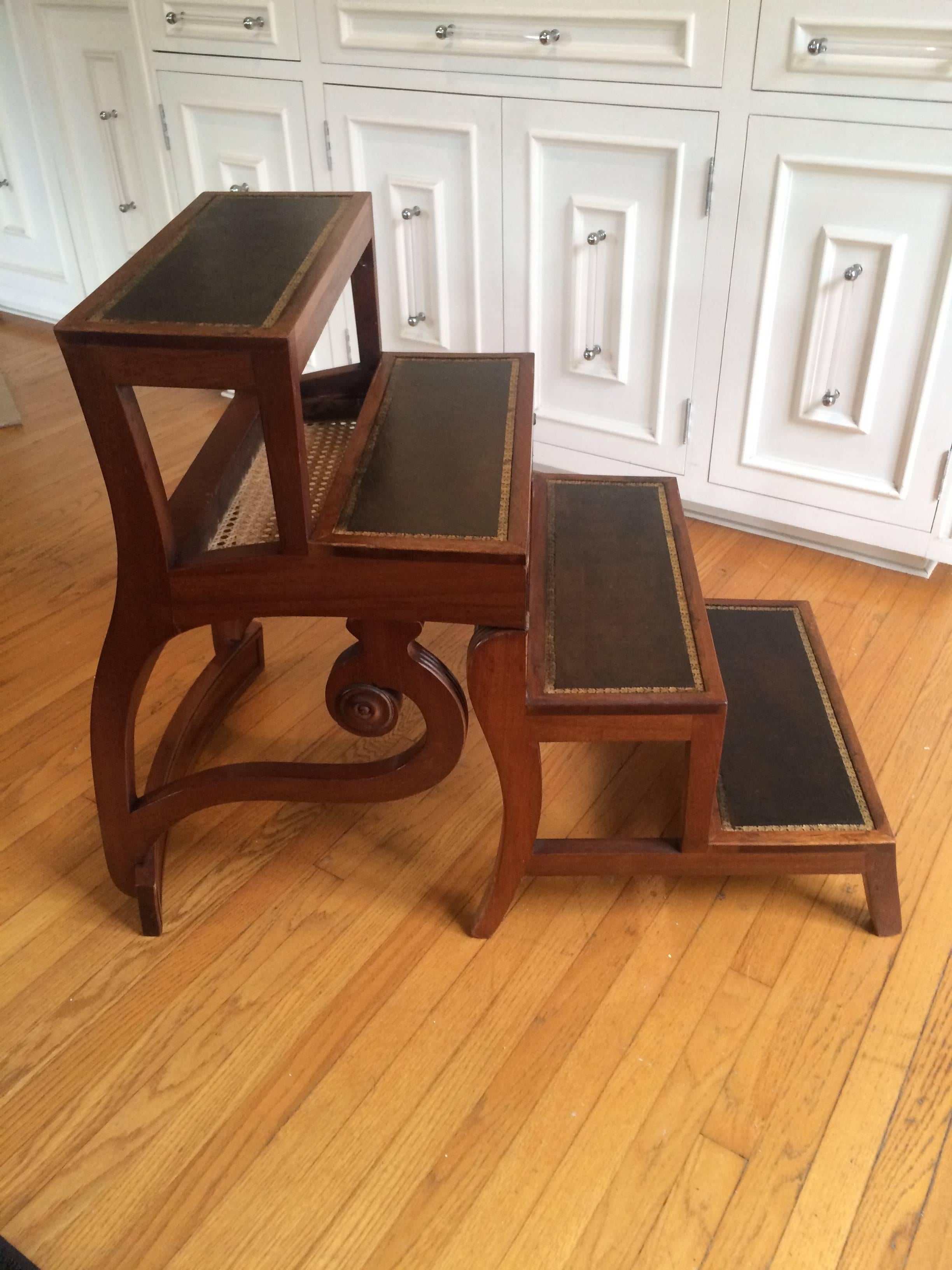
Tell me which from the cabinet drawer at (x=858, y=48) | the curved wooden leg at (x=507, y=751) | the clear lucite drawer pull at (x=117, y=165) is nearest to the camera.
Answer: the curved wooden leg at (x=507, y=751)

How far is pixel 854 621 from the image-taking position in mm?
1780

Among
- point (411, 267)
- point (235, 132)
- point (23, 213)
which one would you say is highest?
point (235, 132)

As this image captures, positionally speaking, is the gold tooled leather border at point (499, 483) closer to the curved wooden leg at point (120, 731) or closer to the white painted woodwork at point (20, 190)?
the curved wooden leg at point (120, 731)

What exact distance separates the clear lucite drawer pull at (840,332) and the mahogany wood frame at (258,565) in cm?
69

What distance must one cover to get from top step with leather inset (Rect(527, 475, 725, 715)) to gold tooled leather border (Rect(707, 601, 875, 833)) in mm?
164

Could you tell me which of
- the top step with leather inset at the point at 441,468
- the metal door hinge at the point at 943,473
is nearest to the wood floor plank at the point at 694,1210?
the top step with leather inset at the point at 441,468

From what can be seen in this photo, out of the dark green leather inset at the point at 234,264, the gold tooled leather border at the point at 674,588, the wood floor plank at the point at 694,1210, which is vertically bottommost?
the wood floor plank at the point at 694,1210

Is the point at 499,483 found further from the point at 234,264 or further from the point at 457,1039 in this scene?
the point at 457,1039

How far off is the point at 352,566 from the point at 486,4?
50.1 inches

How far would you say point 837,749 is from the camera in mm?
1297

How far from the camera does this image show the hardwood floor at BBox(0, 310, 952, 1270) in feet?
3.21

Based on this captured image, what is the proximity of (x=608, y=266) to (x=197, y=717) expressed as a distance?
43.2 inches

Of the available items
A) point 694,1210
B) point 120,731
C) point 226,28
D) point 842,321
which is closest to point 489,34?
point 226,28

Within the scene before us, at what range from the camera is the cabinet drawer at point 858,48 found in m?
1.47
